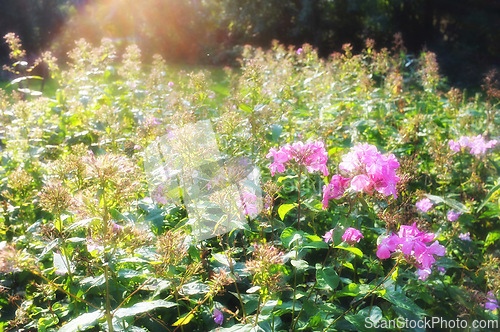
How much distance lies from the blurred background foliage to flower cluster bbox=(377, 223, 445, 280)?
10.3m

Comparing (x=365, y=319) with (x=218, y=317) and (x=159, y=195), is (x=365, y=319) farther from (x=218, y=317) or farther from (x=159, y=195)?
(x=159, y=195)

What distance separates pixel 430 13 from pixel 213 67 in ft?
21.7

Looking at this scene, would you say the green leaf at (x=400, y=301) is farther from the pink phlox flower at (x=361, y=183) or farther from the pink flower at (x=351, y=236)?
the pink phlox flower at (x=361, y=183)

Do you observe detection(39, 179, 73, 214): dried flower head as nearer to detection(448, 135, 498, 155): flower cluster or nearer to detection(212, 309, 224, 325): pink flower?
detection(212, 309, 224, 325): pink flower

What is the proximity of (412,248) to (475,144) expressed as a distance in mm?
1871

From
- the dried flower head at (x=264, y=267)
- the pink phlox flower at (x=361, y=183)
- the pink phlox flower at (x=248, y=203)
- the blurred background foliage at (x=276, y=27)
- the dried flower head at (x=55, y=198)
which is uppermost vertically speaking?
the dried flower head at (x=55, y=198)

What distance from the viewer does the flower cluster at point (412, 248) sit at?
1.31 meters

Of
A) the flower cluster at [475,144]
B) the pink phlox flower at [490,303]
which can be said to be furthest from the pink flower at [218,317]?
the flower cluster at [475,144]

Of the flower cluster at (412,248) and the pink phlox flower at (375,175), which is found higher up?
the pink phlox flower at (375,175)

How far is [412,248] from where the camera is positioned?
1.32 metres

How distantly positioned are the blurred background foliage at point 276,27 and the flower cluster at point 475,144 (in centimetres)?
846

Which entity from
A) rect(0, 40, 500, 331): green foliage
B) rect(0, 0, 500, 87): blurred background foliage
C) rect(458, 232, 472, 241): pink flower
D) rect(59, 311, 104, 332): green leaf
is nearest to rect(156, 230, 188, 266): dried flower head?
rect(0, 40, 500, 331): green foliage

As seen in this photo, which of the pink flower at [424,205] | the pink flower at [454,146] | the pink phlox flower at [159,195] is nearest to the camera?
the pink phlox flower at [159,195]

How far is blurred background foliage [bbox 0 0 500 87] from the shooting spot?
11250 millimetres
